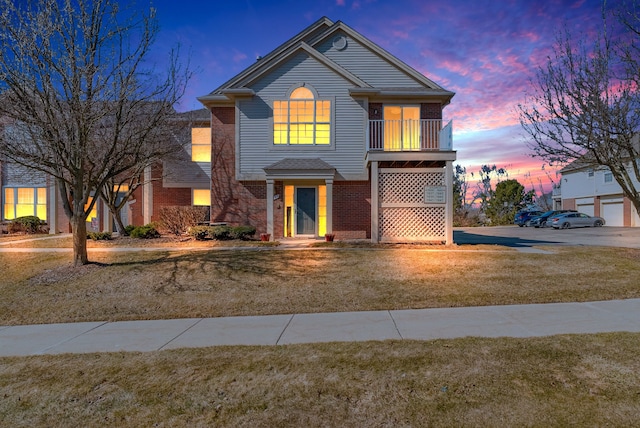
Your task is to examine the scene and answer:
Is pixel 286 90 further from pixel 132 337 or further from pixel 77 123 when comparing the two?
pixel 132 337

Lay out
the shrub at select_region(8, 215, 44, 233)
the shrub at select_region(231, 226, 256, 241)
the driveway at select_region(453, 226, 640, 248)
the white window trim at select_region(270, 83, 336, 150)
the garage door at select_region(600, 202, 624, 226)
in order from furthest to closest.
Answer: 1. the garage door at select_region(600, 202, 624, 226)
2. the shrub at select_region(8, 215, 44, 233)
3. the driveway at select_region(453, 226, 640, 248)
4. the white window trim at select_region(270, 83, 336, 150)
5. the shrub at select_region(231, 226, 256, 241)

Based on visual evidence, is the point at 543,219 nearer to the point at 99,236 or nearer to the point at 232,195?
the point at 232,195

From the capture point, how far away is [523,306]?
666 cm

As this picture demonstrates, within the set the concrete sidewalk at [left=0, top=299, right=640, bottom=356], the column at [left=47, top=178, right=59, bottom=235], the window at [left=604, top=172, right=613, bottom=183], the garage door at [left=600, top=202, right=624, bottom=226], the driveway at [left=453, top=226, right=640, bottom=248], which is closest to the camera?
the concrete sidewalk at [left=0, top=299, right=640, bottom=356]

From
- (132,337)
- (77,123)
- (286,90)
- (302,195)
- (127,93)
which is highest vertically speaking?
(286,90)

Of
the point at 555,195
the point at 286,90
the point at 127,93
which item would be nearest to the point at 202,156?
the point at 286,90

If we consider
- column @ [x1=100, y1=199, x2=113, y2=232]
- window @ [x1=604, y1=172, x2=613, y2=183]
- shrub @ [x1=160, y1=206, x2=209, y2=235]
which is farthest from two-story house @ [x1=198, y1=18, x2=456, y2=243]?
window @ [x1=604, y1=172, x2=613, y2=183]

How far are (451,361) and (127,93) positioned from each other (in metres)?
9.27

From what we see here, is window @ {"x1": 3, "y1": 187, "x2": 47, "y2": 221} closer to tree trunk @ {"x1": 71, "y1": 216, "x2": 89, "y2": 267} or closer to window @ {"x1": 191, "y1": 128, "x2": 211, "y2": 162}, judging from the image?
window @ {"x1": 191, "y1": 128, "x2": 211, "y2": 162}

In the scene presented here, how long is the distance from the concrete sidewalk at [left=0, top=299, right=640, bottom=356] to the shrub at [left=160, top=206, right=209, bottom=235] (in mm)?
9767

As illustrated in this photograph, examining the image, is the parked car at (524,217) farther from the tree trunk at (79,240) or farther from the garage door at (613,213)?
the tree trunk at (79,240)

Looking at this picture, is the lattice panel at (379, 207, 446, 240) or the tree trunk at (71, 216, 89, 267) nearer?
the tree trunk at (71, 216, 89, 267)

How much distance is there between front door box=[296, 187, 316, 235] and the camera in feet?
52.4

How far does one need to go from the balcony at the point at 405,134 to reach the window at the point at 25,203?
1872 cm
